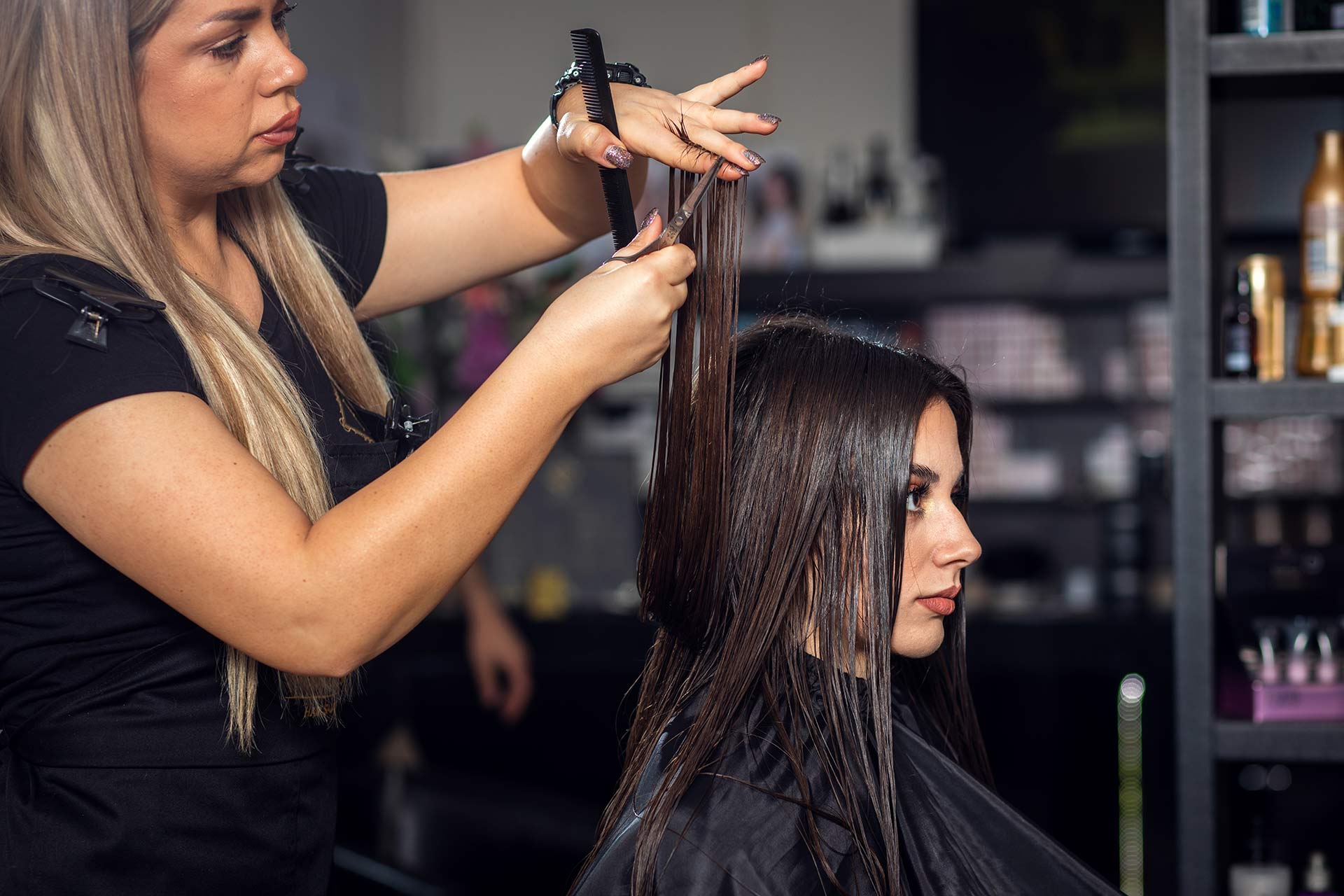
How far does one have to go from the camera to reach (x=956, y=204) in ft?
15.5

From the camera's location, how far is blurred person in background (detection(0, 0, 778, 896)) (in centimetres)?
92

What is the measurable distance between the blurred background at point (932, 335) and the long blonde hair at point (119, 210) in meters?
2.23

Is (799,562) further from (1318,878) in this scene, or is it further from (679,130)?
(1318,878)

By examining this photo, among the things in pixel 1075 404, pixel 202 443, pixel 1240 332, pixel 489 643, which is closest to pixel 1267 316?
pixel 1240 332

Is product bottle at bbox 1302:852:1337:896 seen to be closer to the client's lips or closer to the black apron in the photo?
the client's lips

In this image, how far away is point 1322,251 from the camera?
1641 millimetres

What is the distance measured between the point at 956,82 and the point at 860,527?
3970mm

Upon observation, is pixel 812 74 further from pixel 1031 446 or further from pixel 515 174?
pixel 515 174

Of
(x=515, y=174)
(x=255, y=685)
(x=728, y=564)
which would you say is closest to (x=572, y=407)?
(x=728, y=564)

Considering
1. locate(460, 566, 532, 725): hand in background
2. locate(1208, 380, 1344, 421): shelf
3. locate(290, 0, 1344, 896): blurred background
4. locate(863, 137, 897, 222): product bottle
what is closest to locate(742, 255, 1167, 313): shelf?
locate(290, 0, 1344, 896): blurred background

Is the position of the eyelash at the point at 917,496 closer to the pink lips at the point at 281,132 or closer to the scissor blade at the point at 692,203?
the scissor blade at the point at 692,203

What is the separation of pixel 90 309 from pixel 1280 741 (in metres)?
1.48

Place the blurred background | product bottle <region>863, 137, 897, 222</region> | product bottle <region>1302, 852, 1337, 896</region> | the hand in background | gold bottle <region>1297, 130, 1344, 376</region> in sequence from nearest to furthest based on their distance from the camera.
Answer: gold bottle <region>1297, 130, 1344, 376</region>
product bottle <region>1302, 852, 1337, 896</region>
the hand in background
the blurred background
product bottle <region>863, 137, 897, 222</region>

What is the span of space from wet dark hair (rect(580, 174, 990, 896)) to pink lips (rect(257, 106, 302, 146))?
1.32 ft
